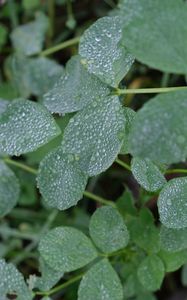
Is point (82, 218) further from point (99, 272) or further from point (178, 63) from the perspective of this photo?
point (178, 63)

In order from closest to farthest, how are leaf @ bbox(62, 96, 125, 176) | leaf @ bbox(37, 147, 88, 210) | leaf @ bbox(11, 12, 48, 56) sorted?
leaf @ bbox(62, 96, 125, 176) → leaf @ bbox(37, 147, 88, 210) → leaf @ bbox(11, 12, 48, 56)

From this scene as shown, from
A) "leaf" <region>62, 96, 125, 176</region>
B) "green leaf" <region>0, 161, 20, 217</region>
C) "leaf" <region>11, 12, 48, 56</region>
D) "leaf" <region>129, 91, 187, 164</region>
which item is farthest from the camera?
"leaf" <region>11, 12, 48, 56</region>

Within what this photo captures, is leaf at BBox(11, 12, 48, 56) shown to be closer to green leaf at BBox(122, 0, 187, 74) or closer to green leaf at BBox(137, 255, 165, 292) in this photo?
green leaf at BBox(137, 255, 165, 292)

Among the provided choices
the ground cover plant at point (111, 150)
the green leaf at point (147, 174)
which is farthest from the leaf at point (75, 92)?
the green leaf at point (147, 174)

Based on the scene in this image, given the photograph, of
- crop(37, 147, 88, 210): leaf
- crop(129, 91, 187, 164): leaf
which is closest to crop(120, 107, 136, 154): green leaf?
crop(37, 147, 88, 210): leaf

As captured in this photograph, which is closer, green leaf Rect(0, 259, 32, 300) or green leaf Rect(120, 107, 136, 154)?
green leaf Rect(120, 107, 136, 154)

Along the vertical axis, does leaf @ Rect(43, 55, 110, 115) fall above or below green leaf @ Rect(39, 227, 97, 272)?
above

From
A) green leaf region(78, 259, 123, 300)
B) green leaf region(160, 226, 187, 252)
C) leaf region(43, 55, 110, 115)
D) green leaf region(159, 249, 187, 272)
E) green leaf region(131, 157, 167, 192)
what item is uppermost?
leaf region(43, 55, 110, 115)
